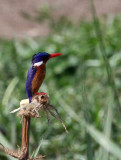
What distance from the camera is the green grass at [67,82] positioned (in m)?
2.55

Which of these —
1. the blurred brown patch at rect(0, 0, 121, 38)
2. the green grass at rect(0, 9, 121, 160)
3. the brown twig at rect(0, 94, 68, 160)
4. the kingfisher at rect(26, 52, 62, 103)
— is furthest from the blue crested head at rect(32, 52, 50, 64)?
the blurred brown patch at rect(0, 0, 121, 38)

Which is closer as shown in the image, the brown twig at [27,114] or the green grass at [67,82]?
the brown twig at [27,114]

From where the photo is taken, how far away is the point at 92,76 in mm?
3770

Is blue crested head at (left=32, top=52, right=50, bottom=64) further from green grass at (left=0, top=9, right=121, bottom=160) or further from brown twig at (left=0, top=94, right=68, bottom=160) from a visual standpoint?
green grass at (left=0, top=9, right=121, bottom=160)

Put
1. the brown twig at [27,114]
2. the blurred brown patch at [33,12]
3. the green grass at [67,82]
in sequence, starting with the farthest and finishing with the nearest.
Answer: the blurred brown patch at [33,12]
the green grass at [67,82]
the brown twig at [27,114]

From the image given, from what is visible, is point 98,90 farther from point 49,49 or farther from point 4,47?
point 4,47

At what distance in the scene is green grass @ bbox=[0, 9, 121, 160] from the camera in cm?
255

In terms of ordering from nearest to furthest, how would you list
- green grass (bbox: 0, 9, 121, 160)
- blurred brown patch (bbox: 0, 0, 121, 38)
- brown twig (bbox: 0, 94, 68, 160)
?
brown twig (bbox: 0, 94, 68, 160), green grass (bbox: 0, 9, 121, 160), blurred brown patch (bbox: 0, 0, 121, 38)

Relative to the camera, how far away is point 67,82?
3840 mm

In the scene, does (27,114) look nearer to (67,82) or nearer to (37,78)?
(37,78)

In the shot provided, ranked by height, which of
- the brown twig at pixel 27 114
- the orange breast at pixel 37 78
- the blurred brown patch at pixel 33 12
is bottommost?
the brown twig at pixel 27 114

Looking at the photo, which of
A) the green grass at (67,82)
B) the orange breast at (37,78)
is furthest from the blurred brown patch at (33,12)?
the orange breast at (37,78)

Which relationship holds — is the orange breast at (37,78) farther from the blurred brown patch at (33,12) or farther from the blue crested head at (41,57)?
the blurred brown patch at (33,12)

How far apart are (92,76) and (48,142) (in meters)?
1.26
